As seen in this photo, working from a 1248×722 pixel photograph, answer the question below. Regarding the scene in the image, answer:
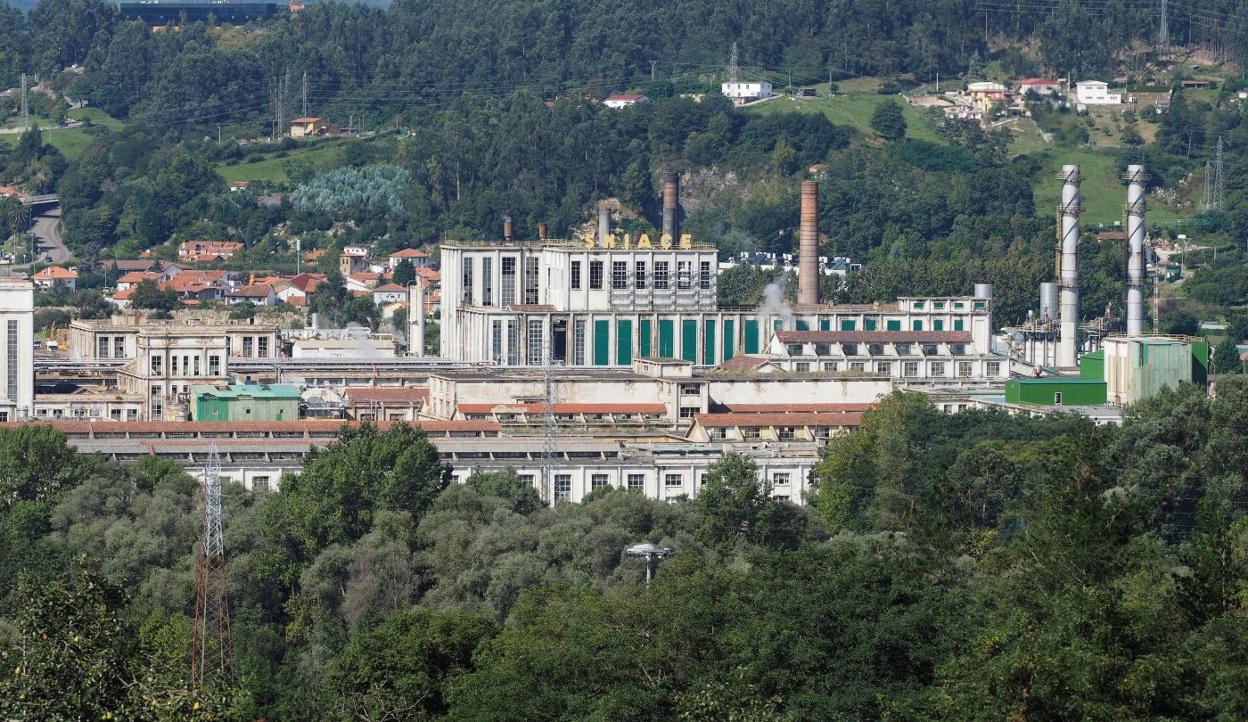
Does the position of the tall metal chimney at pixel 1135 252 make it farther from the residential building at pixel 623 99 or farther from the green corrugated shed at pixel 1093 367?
the residential building at pixel 623 99

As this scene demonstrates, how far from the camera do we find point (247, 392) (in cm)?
8962

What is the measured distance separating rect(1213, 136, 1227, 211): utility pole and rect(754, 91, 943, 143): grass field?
54.9 ft

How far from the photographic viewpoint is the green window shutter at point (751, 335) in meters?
108

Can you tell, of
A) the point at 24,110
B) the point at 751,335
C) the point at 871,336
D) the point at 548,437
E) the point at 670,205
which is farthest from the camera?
the point at 24,110

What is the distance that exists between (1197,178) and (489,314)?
216 feet

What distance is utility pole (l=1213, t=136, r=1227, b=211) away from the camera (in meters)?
159

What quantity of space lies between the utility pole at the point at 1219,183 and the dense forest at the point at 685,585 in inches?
3091

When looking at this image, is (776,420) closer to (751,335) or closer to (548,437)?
(548,437)

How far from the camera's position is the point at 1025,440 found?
79938 mm

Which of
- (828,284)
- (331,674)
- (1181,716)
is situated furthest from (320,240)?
(1181,716)

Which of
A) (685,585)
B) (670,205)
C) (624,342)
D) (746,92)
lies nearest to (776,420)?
(624,342)

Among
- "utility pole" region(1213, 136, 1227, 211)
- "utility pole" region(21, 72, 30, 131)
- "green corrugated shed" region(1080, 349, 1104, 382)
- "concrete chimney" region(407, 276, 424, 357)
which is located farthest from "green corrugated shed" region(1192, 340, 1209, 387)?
"utility pole" region(21, 72, 30, 131)

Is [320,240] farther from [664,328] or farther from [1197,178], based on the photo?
[664,328]

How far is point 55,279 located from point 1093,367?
65954 millimetres
